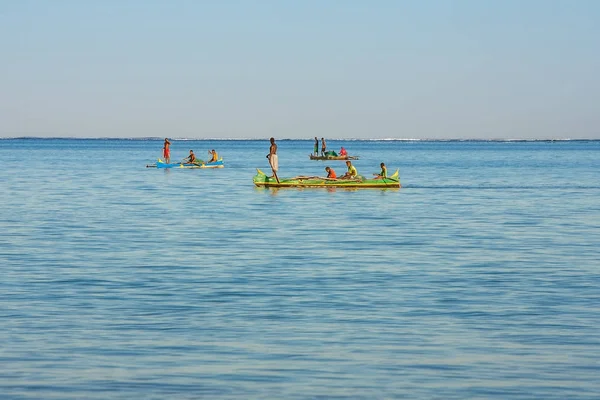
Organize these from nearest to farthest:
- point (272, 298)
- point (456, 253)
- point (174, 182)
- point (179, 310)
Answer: point (179, 310), point (272, 298), point (456, 253), point (174, 182)

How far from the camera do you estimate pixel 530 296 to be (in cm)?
1783

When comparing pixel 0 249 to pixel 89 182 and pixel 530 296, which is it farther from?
→ pixel 89 182

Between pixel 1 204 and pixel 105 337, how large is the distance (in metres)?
29.2

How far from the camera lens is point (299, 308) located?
16500mm

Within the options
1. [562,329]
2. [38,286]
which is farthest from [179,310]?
[562,329]

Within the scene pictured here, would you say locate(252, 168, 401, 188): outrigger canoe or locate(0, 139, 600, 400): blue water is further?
locate(252, 168, 401, 188): outrigger canoe

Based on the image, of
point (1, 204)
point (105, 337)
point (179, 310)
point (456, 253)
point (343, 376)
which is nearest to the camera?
point (343, 376)

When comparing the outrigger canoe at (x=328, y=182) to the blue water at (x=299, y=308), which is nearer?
the blue water at (x=299, y=308)

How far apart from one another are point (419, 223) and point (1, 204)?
57.6 ft

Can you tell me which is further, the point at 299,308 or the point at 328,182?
the point at 328,182

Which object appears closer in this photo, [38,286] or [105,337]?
[105,337]

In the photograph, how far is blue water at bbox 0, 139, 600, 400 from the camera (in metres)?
12.0

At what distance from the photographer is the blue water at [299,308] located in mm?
11953

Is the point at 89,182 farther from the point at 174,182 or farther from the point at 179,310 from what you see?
the point at 179,310
